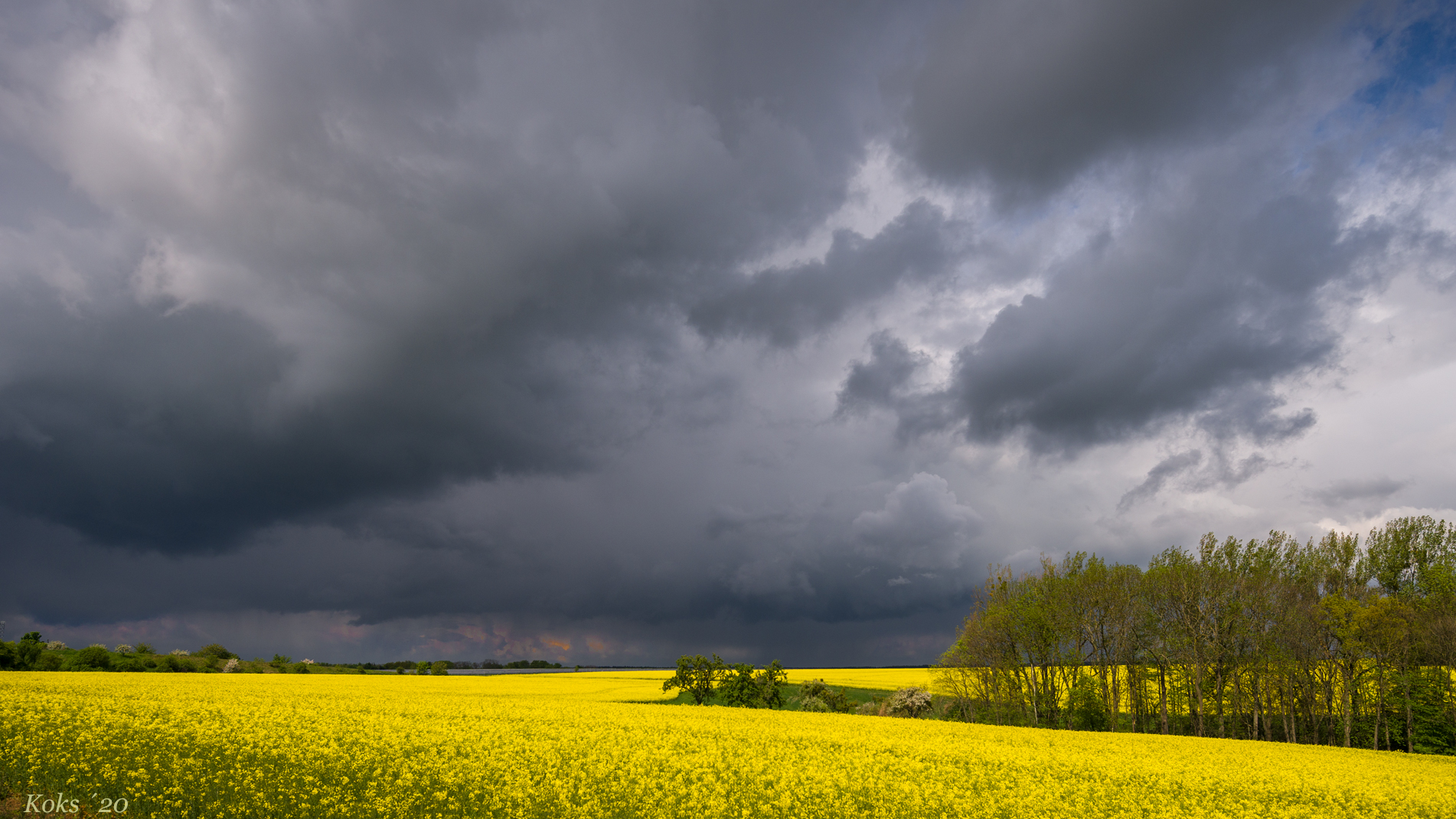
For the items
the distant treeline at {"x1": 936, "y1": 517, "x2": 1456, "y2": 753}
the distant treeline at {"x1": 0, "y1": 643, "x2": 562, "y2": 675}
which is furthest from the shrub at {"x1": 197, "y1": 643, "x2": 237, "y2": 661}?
the distant treeline at {"x1": 936, "y1": 517, "x2": 1456, "y2": 753}

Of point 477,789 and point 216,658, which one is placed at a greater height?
point 477,789

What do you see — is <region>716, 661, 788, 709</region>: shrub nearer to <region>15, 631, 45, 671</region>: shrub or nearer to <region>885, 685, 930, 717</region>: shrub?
<region>885, 685, 930, 717</region>: shrub

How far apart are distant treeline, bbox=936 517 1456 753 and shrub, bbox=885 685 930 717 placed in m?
3.43

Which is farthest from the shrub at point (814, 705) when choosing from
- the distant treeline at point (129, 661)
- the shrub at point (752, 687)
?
the distant treeline at point (129, 661)

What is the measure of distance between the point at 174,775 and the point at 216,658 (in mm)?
91033

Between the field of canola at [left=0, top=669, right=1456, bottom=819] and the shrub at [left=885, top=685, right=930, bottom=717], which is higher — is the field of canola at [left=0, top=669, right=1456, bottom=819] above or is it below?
above

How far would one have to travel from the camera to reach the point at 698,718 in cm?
3591

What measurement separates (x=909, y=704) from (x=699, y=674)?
74.5 feet

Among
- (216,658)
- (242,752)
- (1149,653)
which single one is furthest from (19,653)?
(1149,653)

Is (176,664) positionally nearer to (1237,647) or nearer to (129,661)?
(129,661)

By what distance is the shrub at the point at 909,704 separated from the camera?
215ft

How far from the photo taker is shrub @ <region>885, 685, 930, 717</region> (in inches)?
2576

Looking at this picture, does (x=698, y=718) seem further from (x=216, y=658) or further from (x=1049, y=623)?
(x=216, y=658)

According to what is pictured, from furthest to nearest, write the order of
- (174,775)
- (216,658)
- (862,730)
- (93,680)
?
(216,658) → (93,680) → (862,730) → (174,775)
